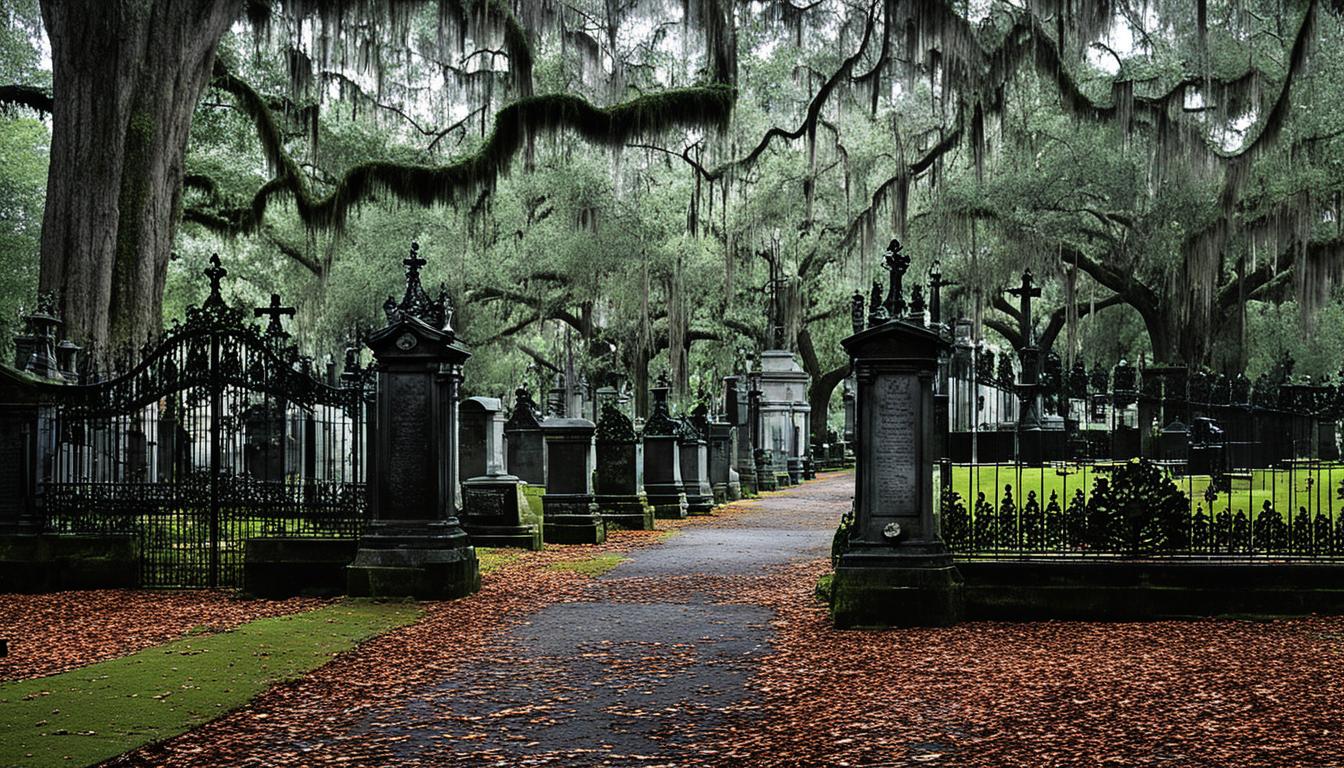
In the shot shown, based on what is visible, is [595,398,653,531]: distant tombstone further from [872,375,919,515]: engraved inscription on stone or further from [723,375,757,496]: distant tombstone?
[872,375,919,515]: engraved inscription on stone

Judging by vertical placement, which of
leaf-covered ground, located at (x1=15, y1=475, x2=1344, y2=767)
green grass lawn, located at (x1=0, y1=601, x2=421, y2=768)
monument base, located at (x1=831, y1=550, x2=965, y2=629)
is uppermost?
monument base, located at (x1=831, y1=550, x2=965, y2=629)

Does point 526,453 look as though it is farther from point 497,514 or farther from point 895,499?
point 895,499

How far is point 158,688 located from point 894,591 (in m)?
5.18

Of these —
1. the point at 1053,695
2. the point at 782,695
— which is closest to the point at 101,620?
the point at 782,695

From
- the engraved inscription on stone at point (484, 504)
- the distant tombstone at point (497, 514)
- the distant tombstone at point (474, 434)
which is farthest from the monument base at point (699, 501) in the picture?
the engraved inscription on stone at point (484, 504)

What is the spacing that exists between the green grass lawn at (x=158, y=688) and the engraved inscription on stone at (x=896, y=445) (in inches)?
153

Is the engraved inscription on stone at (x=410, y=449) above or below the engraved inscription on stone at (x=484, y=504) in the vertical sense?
above

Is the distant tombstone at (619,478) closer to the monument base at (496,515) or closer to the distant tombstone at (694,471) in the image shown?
the monument base at (496,515)

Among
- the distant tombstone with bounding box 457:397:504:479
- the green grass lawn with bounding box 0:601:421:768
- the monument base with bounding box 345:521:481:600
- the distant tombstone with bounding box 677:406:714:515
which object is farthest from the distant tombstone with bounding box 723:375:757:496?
the green grass lawn with bounding box 0:601:421:768

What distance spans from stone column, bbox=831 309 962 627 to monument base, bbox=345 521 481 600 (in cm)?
354

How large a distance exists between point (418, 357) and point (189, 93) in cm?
774

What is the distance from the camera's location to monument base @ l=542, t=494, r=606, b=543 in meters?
18.1

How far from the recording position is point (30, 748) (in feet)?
20.1

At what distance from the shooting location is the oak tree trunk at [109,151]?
642 inches
